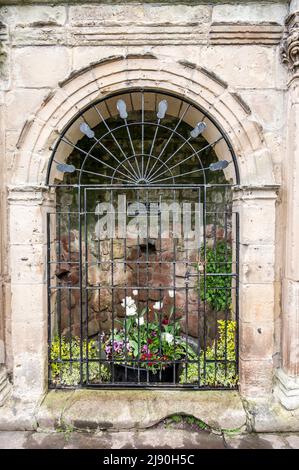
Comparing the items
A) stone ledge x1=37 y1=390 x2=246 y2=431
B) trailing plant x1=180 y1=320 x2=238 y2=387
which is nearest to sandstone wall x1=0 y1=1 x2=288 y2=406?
trailing plant x1=180 y1=320 x2=238 y2=387

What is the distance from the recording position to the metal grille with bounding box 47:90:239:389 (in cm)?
356

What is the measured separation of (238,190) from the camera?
3.41m

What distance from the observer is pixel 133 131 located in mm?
4762

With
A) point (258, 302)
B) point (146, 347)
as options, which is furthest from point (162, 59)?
point (146, 347)

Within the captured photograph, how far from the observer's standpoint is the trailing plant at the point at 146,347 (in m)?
3.68

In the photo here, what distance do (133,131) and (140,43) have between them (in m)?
1.52

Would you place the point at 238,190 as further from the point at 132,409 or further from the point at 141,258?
the point at 132,409

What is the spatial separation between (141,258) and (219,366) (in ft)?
6.19

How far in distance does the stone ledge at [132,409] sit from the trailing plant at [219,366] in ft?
0.43

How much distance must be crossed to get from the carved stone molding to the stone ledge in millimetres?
3237

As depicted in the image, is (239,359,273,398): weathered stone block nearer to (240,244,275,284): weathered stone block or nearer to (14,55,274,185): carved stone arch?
(240,244,275,284): weathered stone block

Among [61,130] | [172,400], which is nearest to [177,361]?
[172,400]

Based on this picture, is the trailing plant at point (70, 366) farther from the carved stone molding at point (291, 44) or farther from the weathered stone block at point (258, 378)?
the carved stone molding at point (291, 44)

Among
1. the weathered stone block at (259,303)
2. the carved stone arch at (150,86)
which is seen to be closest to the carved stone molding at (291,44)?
the carved stone arch at (150,86)
